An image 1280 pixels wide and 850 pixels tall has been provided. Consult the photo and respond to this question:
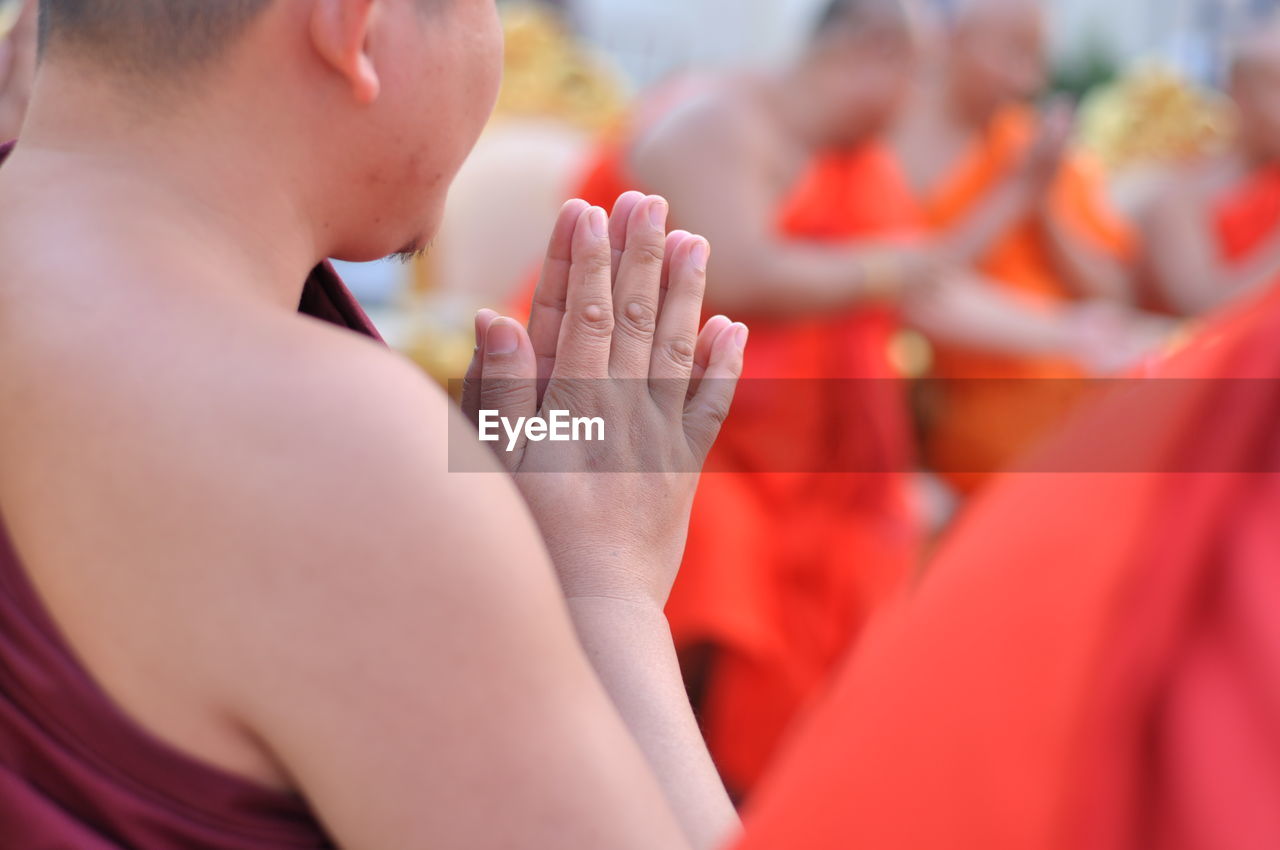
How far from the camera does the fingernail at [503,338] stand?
0.66 metres

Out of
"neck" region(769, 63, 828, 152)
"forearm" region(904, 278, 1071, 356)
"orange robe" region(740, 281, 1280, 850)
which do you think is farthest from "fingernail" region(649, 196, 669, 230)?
"forearm" region(904, 278, 1071, 356)

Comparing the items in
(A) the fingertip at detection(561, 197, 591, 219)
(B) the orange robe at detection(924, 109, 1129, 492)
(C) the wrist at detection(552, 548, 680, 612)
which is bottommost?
(B) the orange robe at detection(924, 109, 1129, 492)

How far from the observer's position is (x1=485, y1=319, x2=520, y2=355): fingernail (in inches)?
25.8

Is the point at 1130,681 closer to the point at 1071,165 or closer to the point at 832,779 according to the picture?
the point at 832,779

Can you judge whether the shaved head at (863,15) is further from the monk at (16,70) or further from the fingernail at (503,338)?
the fingernail at (503,338)

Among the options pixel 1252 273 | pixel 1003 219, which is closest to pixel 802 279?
pixel 1003 219

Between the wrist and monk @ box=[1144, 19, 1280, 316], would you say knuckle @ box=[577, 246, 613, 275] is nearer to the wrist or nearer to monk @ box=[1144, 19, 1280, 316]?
the wrist

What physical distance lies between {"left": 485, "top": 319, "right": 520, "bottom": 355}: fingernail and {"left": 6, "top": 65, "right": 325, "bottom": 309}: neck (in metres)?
0.12

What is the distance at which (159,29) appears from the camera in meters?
0.53

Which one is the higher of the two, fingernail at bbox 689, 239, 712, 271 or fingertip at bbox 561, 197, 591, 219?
fingertip at bbox 561, 197, 591, 219

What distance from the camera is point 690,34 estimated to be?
7641 millimetres

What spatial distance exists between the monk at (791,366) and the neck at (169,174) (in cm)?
127

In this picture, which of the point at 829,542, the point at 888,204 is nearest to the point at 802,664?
the point at 829,542

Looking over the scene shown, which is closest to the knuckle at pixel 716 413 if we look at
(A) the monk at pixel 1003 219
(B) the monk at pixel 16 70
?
(B) the monk at pixel 16 70
